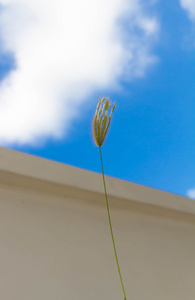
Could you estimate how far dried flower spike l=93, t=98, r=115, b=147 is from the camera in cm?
91

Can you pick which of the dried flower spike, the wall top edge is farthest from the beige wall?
the dried flower spike

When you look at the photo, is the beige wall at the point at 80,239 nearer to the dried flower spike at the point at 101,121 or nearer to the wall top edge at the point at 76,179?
the wall top edge at the point at 76,179

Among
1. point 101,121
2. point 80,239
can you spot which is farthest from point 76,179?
point 101,121

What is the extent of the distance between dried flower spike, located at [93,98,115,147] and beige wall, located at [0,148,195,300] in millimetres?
335

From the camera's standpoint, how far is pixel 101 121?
3.02ft

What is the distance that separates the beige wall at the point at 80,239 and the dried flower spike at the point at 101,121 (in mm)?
335

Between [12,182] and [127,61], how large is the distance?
5.11 feet

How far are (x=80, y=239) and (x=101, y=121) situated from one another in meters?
0.45

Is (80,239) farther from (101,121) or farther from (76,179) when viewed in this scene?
(101,121)

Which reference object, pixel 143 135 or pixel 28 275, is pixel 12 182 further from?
pixel 143 135

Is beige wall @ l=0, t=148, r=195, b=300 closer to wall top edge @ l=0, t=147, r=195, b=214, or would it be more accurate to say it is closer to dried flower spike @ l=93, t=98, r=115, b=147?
wall top edge @ l=0, t=147, r=195, b=214

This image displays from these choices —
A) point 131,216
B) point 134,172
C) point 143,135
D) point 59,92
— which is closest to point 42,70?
point 59,92

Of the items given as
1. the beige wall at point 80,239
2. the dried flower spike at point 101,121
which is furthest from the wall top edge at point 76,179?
the dried flower spike at point 101,121

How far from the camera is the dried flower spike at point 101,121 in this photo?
0.91 metres
